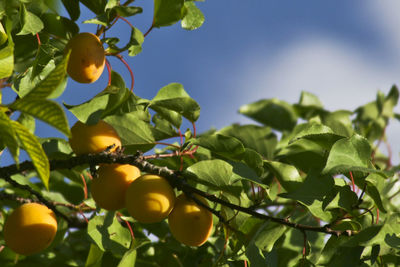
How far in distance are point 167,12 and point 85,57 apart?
260mm

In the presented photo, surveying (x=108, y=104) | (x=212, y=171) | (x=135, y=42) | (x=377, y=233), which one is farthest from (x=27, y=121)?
(x=377, y=233)

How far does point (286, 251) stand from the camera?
5.05 feet

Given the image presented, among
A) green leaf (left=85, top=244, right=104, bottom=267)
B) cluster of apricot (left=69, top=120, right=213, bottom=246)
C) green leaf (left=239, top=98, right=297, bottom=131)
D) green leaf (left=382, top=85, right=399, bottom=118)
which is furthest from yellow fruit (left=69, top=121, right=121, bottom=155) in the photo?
green leaf (left=382, top=85, right=399, bottom=118)

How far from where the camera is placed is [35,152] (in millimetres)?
741

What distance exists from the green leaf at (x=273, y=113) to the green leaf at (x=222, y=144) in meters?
0.76

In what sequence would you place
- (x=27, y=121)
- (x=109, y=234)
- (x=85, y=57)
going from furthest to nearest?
(x=27, y=121) < (x=109, y=234) < (x=85, y=57)

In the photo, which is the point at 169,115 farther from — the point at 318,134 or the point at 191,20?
the point at 318,134

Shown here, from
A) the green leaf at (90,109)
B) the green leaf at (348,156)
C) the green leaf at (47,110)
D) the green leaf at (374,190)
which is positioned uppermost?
the green leaf at (47,110)

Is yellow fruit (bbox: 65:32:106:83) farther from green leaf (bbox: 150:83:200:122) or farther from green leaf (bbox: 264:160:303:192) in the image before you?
green leaf (bbox: 264:160:303:192)

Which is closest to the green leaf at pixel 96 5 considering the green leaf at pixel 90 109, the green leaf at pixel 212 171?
the green leaf at pixel 90 109

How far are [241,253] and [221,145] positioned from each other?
0.29 metres

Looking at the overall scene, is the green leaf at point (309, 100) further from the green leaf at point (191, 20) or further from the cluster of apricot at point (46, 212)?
the cluster of apricot at point (46, 212)

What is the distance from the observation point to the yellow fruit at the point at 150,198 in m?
1.10

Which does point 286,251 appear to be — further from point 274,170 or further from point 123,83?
point 123,83
